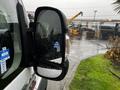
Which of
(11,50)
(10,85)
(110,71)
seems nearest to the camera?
(10,85)

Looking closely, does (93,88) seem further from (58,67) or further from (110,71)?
(58,67)

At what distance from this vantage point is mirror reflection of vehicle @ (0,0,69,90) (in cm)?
194

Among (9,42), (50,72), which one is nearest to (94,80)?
(50,72)

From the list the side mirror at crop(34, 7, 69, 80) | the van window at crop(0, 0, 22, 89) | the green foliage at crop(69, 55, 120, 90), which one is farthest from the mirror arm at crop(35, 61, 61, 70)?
the green foliage at crop(69, 55, 120, 90)

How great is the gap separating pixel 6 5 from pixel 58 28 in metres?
0.40

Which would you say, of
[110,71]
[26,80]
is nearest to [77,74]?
[110,71]

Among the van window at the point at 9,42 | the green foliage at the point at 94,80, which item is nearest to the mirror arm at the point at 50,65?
the van window at the point at 9,42

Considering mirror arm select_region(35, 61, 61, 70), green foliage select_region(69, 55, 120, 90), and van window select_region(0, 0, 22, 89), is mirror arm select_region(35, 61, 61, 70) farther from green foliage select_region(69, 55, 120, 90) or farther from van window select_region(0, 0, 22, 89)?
green foliage select_region(69, 55, 120, 90)

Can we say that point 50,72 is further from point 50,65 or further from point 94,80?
point 94,80

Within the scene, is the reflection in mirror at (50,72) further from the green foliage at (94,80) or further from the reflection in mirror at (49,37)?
the green foliage at (94,80)

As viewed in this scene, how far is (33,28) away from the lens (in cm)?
205

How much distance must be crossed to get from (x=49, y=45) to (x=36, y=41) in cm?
10

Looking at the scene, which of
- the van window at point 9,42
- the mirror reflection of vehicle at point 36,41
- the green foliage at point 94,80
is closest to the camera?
the van window at point 9,42

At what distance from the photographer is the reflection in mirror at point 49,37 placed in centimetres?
198
